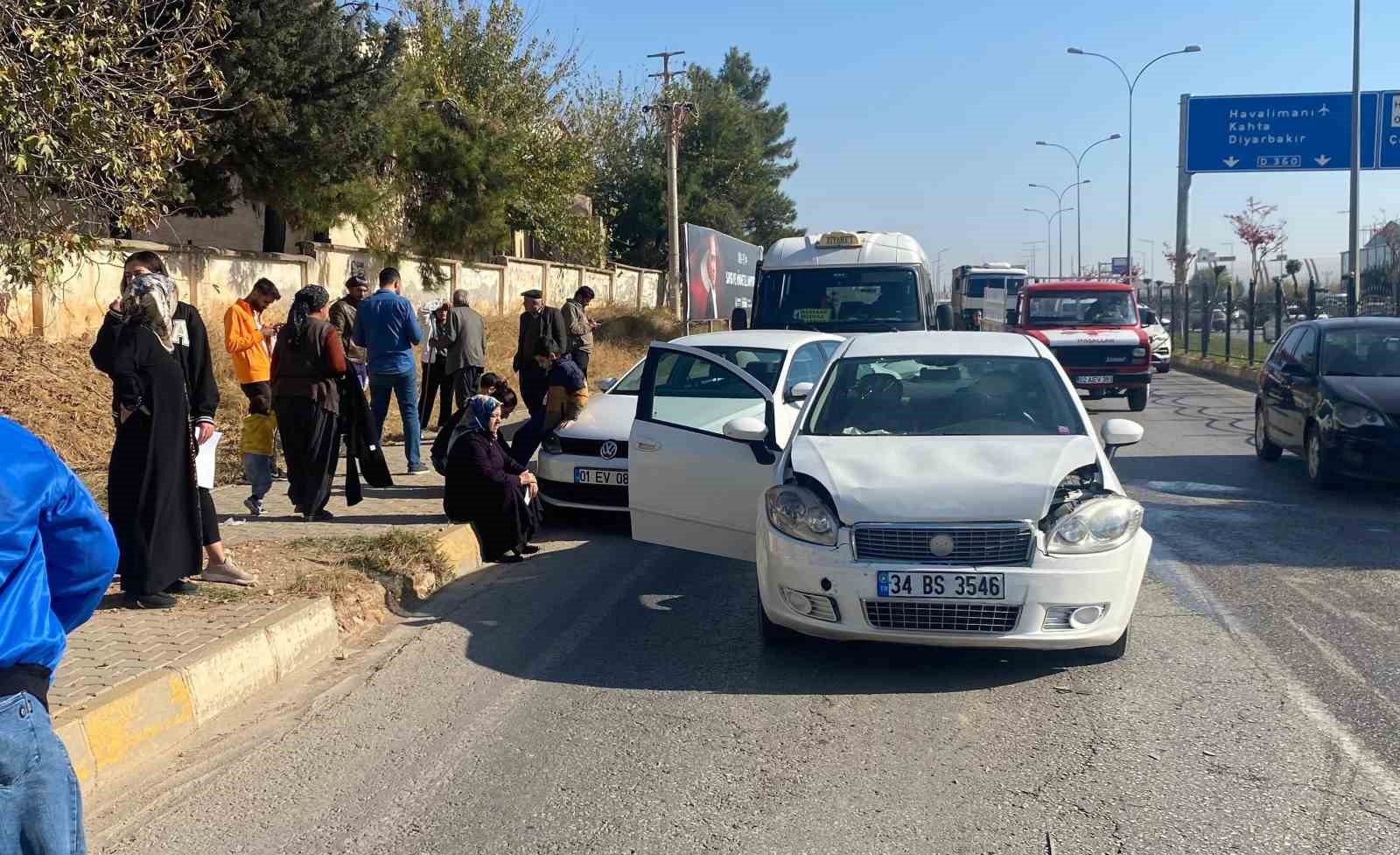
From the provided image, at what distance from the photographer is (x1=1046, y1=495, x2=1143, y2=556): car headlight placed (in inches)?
221

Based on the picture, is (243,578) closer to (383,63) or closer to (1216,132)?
(383,63)

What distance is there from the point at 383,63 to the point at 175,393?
1430 cm

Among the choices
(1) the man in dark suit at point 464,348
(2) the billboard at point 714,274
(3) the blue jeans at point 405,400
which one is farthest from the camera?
(2) the billboard at point 714,274

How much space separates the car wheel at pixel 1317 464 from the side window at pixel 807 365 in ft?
14.8

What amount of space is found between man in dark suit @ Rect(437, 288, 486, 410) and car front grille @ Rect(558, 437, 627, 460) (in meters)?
2.83

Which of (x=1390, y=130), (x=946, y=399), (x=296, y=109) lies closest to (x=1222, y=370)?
(x=1390, y=130)

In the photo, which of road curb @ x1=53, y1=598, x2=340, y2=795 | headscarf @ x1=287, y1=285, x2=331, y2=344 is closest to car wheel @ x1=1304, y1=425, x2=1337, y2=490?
headscarf @ x1=287, y1=285, x2=331, y2=344

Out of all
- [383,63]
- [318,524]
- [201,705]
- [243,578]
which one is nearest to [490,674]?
[201,705]

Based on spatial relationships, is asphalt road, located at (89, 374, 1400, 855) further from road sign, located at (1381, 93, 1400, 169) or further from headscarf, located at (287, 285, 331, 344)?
road sign, located at (1381, 93, 1400, 169)

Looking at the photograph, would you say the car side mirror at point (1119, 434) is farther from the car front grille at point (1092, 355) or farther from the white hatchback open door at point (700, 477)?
the car front grille at point (1092, 355)

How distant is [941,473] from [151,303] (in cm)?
383

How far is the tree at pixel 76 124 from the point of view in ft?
24.0

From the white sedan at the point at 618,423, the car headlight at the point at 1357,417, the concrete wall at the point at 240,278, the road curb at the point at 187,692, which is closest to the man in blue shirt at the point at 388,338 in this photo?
the white sedan at the point at 618,423

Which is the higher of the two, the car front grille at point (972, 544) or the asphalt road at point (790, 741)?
the car front grille at point (972, 544)
